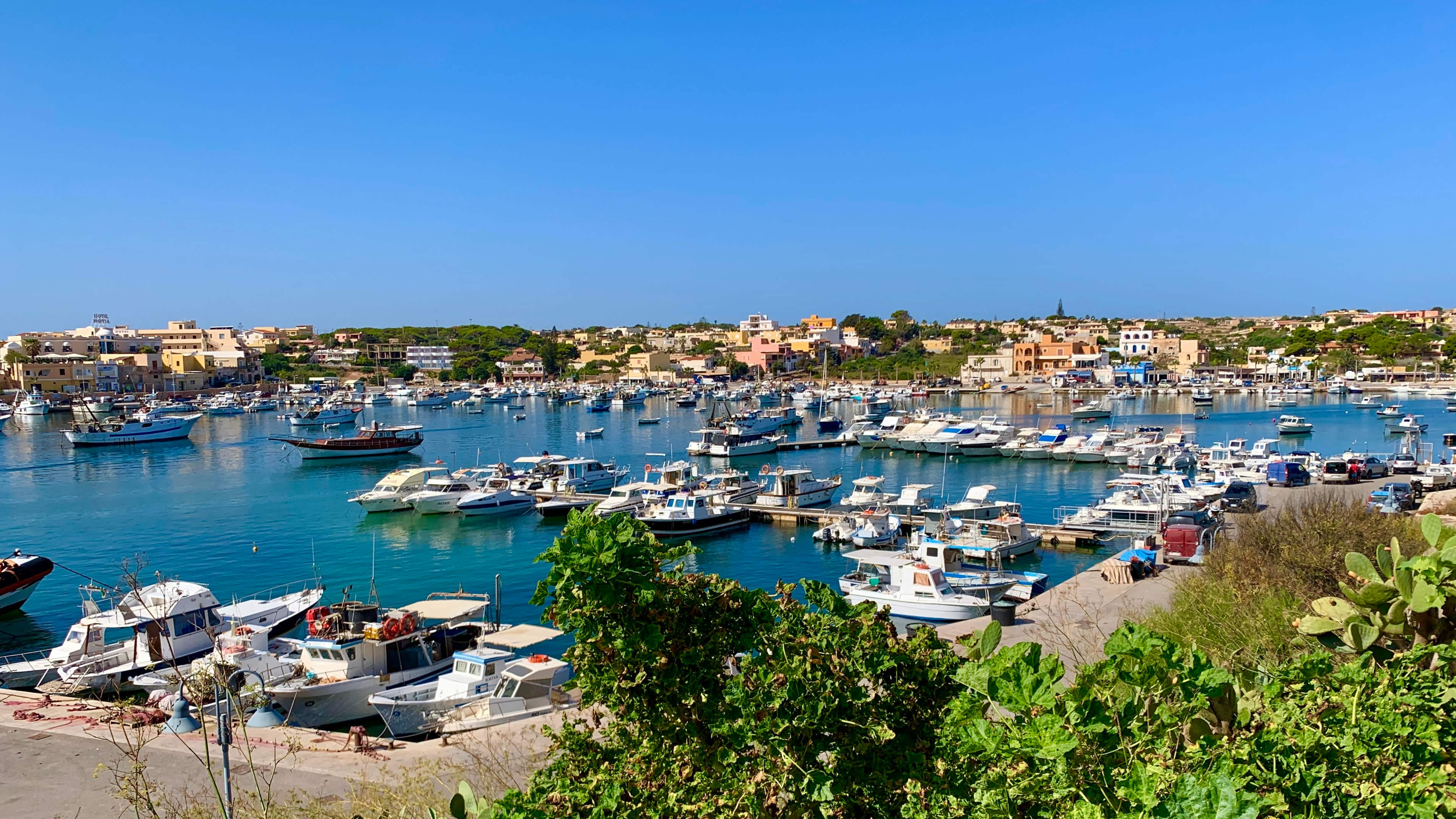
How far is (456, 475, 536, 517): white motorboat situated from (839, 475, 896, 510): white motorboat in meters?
11.5

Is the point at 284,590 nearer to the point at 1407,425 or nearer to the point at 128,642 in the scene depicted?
the point at 128,642

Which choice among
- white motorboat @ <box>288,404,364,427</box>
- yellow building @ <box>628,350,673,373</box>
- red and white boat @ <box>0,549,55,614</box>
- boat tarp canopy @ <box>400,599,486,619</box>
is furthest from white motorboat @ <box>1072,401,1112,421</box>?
red and white boat @ <box>0,549,55,614</box>

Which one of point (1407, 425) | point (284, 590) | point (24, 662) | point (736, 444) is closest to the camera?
point (24, 662)

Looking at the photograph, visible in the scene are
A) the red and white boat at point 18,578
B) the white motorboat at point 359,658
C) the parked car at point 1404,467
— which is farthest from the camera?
the parked car at point 1404,467

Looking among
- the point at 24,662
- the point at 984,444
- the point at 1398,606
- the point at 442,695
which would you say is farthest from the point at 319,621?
the point at 984,444

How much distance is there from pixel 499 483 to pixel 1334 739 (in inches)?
1300

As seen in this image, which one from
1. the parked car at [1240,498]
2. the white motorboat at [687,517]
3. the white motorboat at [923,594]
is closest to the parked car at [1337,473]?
the parked car at [1240,498]

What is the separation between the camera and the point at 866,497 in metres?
30.8

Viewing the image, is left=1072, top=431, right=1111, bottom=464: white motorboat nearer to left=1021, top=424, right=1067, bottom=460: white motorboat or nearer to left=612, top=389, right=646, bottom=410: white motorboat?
left=1021, top=424, right=1067, bottom=460: white motorboat

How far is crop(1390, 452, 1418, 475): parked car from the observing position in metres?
33.3

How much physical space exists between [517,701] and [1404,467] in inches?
1366

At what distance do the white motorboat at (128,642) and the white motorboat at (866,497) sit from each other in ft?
59.8

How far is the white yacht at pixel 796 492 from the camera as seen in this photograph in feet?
104

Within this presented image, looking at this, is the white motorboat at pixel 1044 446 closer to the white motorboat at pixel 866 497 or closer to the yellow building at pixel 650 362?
the white motorboat at pixel 866 497
